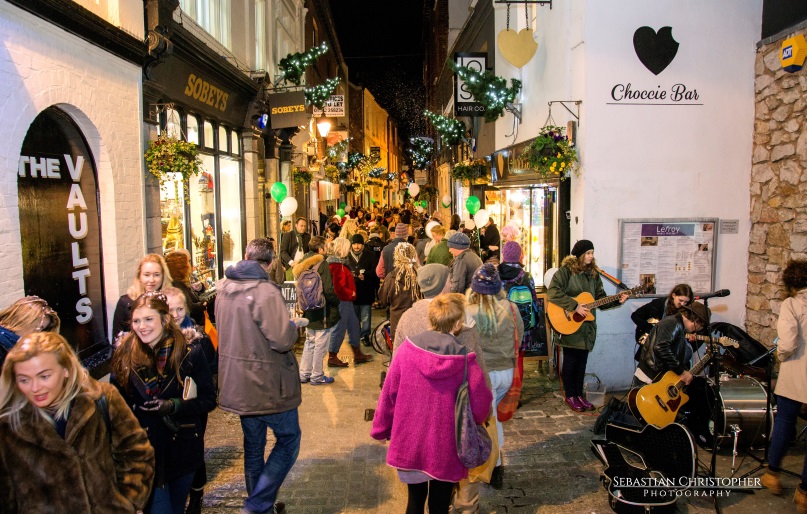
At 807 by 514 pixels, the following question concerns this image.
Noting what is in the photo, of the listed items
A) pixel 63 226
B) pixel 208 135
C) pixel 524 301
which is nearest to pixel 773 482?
pixel 524 301

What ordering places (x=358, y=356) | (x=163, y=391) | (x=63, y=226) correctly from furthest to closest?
1. (x=358, y=356)
2. (x=63, y=226)
3. (x=163, y=391)

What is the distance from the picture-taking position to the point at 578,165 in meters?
7.83

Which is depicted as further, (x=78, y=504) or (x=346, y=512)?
(x=346, y=512)

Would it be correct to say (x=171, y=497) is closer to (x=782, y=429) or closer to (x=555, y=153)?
(x=782, y=429)

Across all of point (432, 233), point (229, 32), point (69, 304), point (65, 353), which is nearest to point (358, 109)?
point (229, 32)

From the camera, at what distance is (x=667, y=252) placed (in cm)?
791

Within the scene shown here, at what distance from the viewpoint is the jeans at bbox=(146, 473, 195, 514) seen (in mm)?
3463

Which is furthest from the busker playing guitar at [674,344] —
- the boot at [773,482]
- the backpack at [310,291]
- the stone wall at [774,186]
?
the backpack at [310,291]

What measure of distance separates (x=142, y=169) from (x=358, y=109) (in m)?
38.7

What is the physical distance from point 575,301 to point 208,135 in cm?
817

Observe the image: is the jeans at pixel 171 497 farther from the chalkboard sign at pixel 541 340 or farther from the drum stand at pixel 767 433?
the chalkboard sign at pixel 541 340

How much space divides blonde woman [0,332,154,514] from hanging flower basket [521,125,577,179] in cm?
625

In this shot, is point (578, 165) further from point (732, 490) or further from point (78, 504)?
point (78, 504)

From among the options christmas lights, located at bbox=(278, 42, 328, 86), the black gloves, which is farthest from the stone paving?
christmas lights, located at bbox=(278, 42, 328, 86)
